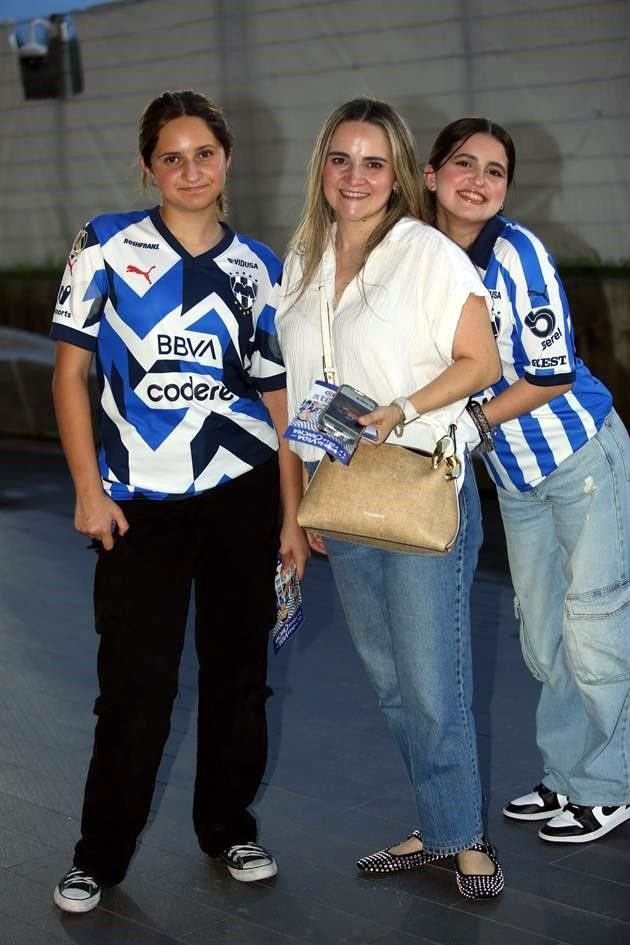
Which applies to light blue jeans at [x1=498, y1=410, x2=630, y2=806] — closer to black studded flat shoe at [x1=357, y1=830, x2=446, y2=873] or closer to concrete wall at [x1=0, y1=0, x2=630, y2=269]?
black studded flat shoe at [x1=357, y1=830, x2=446, y2=873]

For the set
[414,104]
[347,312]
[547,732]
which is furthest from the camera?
[414,104]

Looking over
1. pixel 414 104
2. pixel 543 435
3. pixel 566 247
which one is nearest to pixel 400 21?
pixel 414 104

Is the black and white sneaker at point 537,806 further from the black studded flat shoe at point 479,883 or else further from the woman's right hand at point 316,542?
the woman's right hand at point 316,542

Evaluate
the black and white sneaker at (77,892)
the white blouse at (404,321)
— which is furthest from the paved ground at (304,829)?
the white blouse at (404,321)

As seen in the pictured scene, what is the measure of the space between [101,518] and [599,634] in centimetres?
129

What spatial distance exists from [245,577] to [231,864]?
70 centimetres

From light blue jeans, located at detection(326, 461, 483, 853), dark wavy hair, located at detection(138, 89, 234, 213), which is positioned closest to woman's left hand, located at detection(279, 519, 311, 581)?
light blue jeans, located at detection(326, 461, 483, 853)

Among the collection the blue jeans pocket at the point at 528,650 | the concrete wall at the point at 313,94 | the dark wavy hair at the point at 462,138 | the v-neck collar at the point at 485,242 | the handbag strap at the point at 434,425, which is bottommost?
the blue jeans pocket at the point at 528,650

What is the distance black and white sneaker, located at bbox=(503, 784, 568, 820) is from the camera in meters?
3.95

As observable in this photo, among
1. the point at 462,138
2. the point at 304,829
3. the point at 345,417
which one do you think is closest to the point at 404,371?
the point at 345,417

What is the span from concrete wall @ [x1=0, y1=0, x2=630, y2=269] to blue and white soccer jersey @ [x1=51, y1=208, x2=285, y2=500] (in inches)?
145

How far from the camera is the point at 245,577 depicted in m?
3.54

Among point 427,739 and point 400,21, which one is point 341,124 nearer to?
point 427,739

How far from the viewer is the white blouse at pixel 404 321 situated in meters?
3.16
